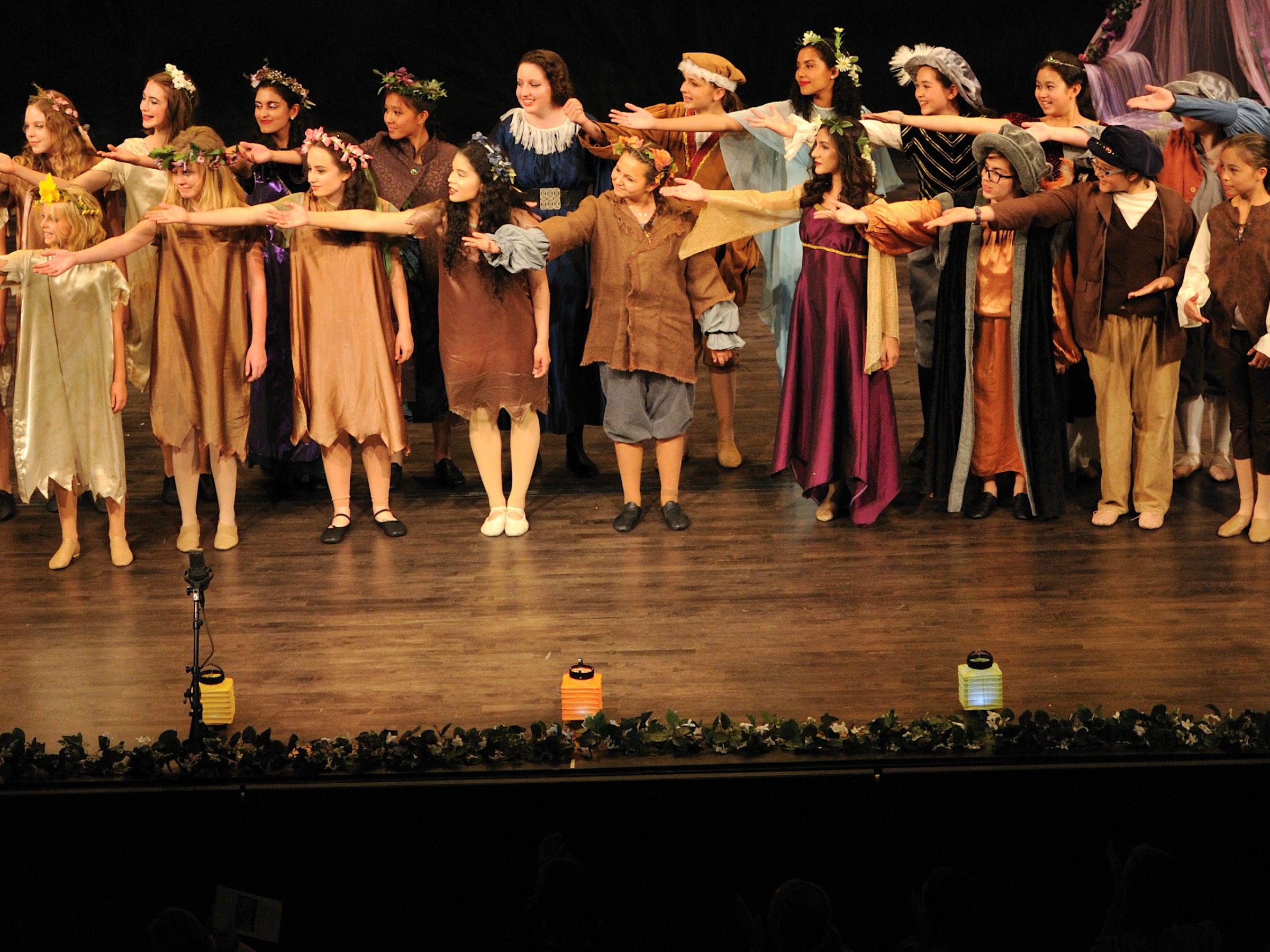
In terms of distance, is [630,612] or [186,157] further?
[186,157]

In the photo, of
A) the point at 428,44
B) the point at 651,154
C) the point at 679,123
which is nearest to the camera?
the point at 651,154

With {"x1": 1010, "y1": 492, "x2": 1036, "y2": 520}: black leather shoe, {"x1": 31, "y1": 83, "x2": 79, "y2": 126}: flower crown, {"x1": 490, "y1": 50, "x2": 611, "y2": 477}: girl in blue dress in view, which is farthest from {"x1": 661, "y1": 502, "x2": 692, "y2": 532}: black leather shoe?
{"x1": 31, "y1": 83, "x2": 79, "y2": 126}: flower crown

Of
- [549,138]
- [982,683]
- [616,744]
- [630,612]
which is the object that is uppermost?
[549,138]

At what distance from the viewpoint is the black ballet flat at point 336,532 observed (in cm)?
563

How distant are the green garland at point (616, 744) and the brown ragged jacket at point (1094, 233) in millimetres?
1842

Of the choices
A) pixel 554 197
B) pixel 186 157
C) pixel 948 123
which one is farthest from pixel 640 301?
pixel 186 157

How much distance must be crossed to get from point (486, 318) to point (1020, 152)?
6.46 ft

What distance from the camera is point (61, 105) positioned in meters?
5.77

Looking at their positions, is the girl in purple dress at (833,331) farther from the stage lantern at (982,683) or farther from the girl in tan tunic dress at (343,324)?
the stage lantern at (982,683)

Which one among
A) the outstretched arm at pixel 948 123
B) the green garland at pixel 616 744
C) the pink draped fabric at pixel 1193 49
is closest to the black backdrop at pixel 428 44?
the pink draped fabric at pixel 1193 49

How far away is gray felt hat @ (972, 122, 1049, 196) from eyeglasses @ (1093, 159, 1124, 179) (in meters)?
0.17

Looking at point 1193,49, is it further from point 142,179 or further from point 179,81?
point 142,179

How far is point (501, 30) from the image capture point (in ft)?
33.9

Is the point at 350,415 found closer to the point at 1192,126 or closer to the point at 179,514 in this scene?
the point at 179,514
